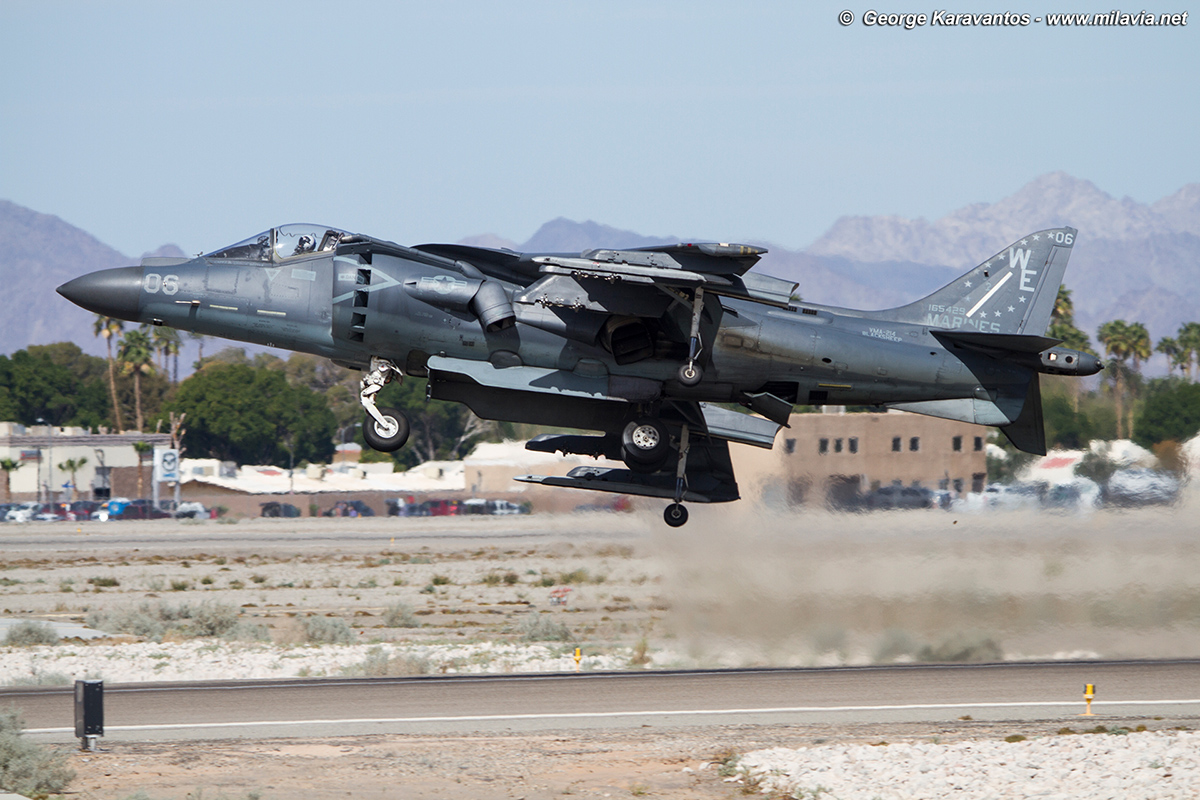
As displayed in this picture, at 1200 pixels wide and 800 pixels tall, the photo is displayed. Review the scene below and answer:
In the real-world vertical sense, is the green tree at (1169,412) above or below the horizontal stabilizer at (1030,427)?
above

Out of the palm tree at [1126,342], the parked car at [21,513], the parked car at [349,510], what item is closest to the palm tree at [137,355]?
the parked car at [21,513]

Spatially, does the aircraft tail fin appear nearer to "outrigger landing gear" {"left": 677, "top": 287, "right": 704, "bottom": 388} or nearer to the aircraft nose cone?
"outrigger landing gear" {"left": 677, "top": 287, "right": 704, "bottom": 388}

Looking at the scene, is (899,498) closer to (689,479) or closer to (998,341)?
(689,479)

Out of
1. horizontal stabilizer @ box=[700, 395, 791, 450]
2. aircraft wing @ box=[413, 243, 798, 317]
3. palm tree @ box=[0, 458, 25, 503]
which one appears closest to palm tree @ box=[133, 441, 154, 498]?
palm tree @ box=[0, 458, 25, 503]

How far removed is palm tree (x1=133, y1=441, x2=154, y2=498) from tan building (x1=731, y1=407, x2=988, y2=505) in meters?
87.5

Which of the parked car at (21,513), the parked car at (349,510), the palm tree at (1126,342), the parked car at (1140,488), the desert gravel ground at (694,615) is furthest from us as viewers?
the palm tree at (1126,342)

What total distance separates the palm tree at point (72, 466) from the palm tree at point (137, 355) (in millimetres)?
26318

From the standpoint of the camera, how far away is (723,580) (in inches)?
1198

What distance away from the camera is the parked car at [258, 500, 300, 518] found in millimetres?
94438

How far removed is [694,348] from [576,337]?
6.72 feet

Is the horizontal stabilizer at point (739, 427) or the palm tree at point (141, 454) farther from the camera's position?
the palm tree at point (141, 454)

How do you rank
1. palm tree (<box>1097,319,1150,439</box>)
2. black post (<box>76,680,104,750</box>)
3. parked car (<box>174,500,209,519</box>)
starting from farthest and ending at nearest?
palm tree (<box>1097,319,1150,439</box>) → parked car (<box>174,500,209,519</box>) → black post (<box>76,680,104,750</box>)

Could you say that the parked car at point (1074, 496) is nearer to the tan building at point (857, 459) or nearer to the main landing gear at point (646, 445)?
the tan building at point (857, 459)

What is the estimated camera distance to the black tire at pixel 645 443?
2131 cm
